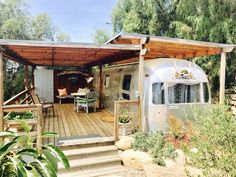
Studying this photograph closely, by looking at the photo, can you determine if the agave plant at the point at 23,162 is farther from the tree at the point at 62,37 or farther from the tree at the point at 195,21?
the tree at the point at 62,37

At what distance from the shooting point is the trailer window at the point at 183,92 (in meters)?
7.56

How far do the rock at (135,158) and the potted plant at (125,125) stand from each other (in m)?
0.92

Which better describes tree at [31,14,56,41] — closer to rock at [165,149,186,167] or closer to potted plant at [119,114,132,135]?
potted plant at [119,114,132,135]

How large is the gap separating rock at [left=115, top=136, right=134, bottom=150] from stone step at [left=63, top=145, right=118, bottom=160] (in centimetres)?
17

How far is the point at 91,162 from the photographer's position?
20.1 feet

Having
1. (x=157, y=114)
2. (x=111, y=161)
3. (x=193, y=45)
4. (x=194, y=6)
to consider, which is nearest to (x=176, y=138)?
(x=157, y=114)

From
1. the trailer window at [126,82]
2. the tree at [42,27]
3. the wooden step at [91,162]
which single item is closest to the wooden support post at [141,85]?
the wooden step at [91,162]

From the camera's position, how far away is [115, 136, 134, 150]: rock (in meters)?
6.54

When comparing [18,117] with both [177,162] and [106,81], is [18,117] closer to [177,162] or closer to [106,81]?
[177,162]

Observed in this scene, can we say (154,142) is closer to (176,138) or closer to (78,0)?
(176,138)

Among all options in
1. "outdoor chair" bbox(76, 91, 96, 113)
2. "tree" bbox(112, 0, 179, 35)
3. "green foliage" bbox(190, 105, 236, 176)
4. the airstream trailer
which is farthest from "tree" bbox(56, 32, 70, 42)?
"green foliage" bbox(190, 105, 236, 176)

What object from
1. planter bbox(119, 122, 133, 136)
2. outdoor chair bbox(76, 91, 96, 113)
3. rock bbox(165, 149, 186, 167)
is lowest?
rock bbox(165, 149, 186, 167)

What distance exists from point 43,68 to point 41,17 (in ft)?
22.8

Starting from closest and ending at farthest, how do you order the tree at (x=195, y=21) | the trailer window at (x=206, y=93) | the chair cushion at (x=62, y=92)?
1. the trailer window at (x=206, y=93)
2. the tree at (x=195, y=21)
3. the chair cushion at (x=62, y=92)
